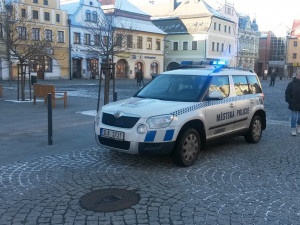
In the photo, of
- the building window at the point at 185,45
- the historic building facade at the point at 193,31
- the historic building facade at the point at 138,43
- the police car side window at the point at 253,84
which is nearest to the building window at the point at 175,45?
the historic building facade at the point at 193,31

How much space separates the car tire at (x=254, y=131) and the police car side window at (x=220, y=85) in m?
1.38

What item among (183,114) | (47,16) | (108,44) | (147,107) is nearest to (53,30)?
(47,16)

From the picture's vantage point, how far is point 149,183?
16.9 feet

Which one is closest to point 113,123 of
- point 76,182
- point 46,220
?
point 76,182

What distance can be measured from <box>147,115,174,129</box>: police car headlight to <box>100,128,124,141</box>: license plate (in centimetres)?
53

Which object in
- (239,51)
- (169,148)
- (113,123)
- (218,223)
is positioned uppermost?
(239,51)

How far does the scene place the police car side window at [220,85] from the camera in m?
6.73

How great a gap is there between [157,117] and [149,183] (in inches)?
43.1

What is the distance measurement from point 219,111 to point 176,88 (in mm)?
965

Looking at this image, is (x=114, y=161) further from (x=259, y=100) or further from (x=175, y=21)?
(x=175, y=21)

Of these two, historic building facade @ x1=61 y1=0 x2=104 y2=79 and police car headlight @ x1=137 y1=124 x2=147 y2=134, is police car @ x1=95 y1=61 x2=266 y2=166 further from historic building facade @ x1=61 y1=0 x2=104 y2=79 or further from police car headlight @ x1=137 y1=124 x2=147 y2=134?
historic building facade @ x1=61 y1=0 x2=104 y2=79

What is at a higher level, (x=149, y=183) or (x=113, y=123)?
(x=113, y=123)

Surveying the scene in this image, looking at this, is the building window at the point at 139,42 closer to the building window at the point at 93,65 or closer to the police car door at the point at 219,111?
the building window at the point at 93,65

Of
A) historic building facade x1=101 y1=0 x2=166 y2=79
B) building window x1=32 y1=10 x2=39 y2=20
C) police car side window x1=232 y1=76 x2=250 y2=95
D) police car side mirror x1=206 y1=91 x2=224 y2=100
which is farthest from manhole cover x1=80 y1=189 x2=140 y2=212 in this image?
historic building facade x1=101 y1=0 x2=166 y2=79
